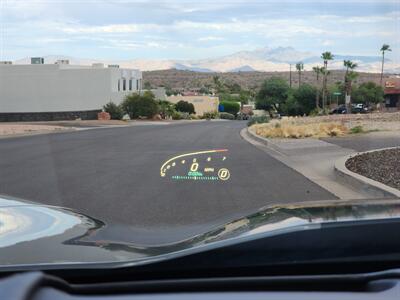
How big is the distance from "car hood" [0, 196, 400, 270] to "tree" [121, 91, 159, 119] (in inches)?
2700

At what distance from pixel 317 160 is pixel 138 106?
179 feet

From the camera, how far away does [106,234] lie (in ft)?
11.9

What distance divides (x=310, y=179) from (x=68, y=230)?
38.1 feet

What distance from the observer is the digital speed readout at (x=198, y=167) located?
15250 mm

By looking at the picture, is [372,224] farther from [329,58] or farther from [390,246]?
[329,58]

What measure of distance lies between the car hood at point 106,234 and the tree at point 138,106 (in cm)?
6858

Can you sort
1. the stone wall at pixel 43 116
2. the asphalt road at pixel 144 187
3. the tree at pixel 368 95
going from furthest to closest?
the tree at pixel 368 95 → the stone wall at pixel 43 116 → the asphalt road at pixel 144 187

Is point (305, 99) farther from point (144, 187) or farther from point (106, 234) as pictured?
point (106, 234)

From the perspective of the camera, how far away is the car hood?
2.54m

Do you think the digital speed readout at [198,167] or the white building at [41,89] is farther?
the white building at [41,89]

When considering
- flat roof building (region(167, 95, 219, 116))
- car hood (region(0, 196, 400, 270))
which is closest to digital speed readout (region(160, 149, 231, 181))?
car hood (region(0, 196, 400, 270))

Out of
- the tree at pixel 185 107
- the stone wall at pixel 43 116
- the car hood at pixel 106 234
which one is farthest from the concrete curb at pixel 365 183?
the tree at pixel 185 107

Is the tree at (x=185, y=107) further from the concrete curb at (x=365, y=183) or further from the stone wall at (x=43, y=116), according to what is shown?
the concrete curb at (x=365, y=183)

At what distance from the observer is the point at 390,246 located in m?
2.40
